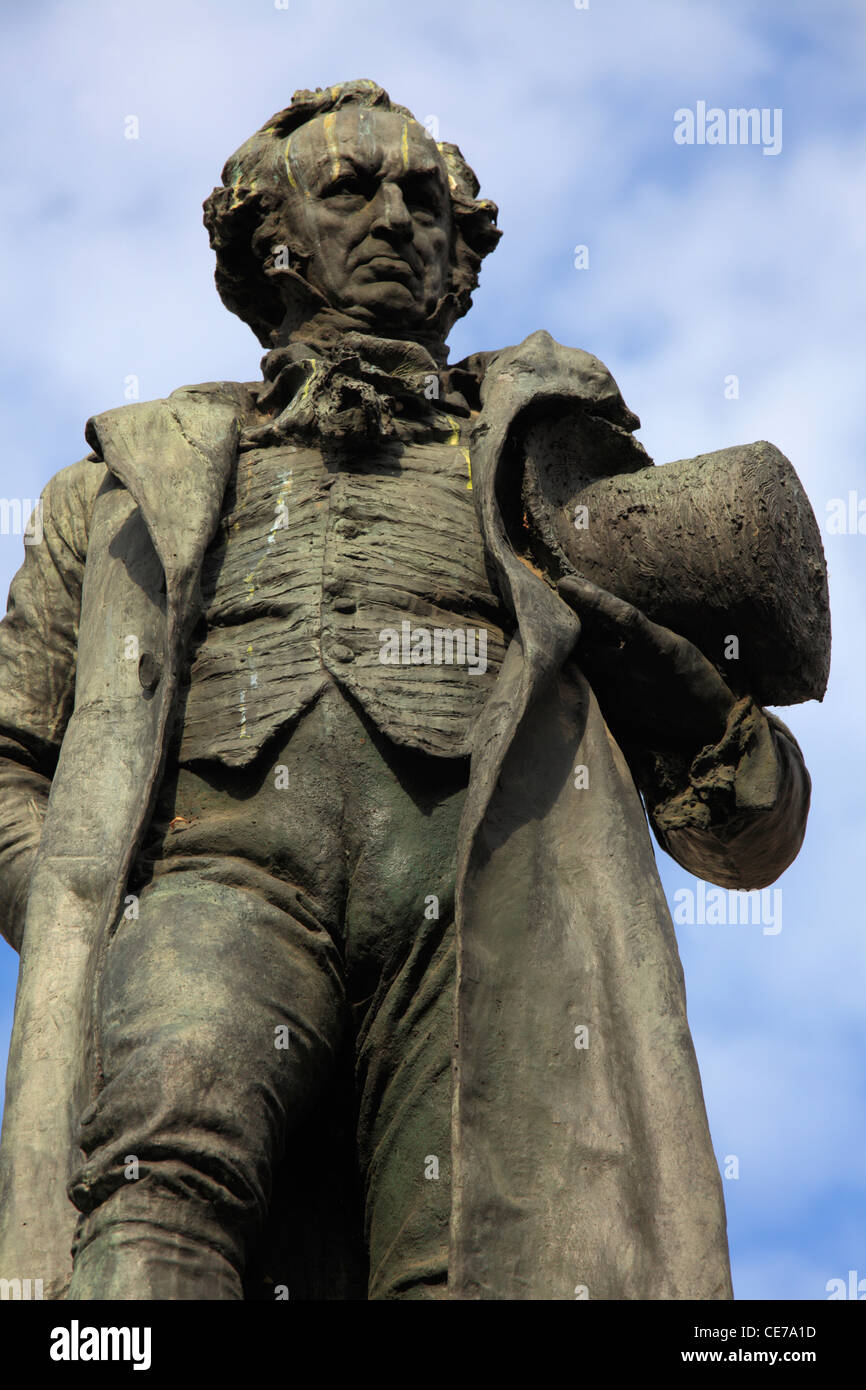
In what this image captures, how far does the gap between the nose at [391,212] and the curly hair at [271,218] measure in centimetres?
39

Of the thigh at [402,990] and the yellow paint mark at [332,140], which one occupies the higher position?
the yellow paint mark at [332,140]

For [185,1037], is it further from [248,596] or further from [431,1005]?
[248,596]

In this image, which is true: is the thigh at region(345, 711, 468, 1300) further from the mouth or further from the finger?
the mouth

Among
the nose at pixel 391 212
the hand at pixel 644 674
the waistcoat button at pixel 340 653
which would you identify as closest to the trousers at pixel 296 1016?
the waistcoat button at pixel 340 653

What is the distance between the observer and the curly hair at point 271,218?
9.09 metres

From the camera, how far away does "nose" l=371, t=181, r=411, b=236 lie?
28.8 feet

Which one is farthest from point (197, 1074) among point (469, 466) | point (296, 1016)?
point (469, 466)

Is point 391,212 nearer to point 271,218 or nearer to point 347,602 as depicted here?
point 271,218

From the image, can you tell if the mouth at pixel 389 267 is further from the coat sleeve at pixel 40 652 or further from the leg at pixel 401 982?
the leg at pixel 401 982

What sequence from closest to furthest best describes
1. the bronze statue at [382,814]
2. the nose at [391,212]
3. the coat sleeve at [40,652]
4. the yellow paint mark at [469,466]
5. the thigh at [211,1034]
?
the thigh at [211,1034], the bronze statue at [382,814], the coat sleeve at [40,652], the yellow paint mark at [469,466], the nose at [391,212]

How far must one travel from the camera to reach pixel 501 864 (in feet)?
22.9

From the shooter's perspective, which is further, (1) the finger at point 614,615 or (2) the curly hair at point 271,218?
(2) the curly hair at point 271,218

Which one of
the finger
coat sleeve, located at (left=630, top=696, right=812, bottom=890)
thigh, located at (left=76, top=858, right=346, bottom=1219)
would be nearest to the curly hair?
the finger

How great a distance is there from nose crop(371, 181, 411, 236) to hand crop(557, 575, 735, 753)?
1822mm
